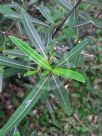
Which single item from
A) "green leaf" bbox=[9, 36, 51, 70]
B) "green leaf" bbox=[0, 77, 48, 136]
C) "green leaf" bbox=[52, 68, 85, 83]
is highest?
"green leaf" bbox=[9, 36, 51, 70]

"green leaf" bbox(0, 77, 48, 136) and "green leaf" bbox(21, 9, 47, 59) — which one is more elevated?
"green leaf" bbox(21, 9, 47, 59)

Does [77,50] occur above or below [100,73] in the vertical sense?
above

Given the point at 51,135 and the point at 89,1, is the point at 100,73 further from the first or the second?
the point at 89,1

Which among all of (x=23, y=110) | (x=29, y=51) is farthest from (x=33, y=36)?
(x=23, y=110)

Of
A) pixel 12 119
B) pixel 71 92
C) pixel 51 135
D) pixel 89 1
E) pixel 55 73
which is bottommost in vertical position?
pixel 51 135

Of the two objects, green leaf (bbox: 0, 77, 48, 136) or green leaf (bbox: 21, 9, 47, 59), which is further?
green leaf (bbox: 21, 9, 47, 59)

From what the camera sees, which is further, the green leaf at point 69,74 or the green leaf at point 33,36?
the green leaf at point 33,36

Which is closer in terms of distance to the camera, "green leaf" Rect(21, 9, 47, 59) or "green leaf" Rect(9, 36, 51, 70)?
"green leaf" Rect(9, 36, 51, 70)

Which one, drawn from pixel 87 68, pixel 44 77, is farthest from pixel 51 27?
pixel 87 68

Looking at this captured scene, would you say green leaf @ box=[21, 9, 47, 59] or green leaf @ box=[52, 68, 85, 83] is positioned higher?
green leaf @ box=[21, 9, 47, 59]

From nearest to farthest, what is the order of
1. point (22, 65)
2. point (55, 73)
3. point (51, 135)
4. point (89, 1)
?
1. point (55, 73)
2. point (22, 65)
3. point (89, 1)
4. point (51, 135)

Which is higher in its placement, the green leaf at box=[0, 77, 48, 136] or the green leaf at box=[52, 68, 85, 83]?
the green leaf at box=[52, 68, 85, 83]
